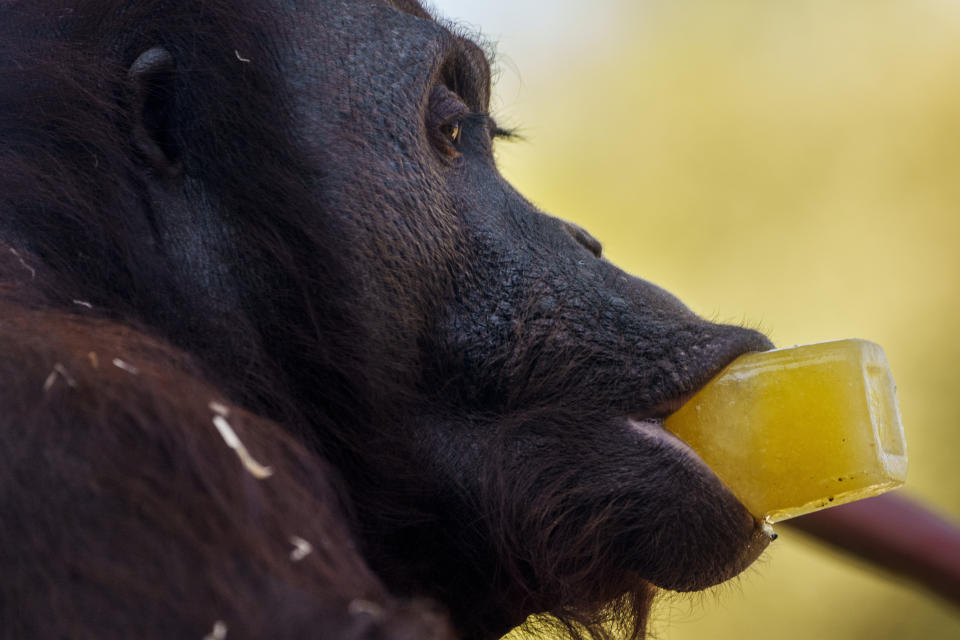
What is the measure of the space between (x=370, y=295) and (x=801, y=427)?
2.03 feet

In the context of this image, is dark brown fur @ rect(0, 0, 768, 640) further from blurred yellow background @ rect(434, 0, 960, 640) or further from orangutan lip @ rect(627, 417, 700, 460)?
blurred yellow background @ rect(434, 0, 960, 640)

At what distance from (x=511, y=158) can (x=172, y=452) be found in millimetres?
4943

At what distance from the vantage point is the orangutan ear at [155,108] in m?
1.42

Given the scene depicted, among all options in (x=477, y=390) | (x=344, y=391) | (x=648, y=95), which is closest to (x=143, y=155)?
(x=344, y=391)

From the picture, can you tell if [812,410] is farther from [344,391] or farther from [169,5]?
[169,5]

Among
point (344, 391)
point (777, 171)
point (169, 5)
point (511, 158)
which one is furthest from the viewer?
point (777, 171)

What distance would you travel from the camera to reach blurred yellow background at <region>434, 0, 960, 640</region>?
5.81m

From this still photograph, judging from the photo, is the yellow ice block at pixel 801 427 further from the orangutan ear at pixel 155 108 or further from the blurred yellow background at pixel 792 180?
the blurred yellow background at pixel 792 180

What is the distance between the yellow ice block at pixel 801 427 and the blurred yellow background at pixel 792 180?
435 cm

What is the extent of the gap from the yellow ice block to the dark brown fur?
0.04 m

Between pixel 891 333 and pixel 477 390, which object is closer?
pixel 477 390

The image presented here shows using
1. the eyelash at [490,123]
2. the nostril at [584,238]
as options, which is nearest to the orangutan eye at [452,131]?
the eyelash at [490,123]

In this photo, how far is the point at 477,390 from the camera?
1426 millimetres

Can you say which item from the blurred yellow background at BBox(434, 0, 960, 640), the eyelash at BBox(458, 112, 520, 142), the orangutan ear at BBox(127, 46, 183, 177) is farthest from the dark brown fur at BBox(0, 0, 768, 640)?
the blurred yellow background at BBox(434, 0, 960, 640)
